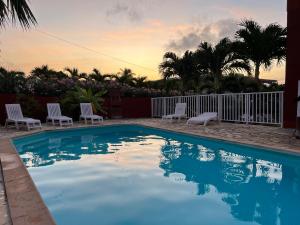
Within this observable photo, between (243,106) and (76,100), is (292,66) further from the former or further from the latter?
(76,100)

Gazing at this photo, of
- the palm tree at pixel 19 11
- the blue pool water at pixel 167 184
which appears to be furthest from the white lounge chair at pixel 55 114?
the palm tree at pixel 19 11

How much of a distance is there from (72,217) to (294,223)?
7.44 ft

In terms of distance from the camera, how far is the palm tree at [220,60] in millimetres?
15086

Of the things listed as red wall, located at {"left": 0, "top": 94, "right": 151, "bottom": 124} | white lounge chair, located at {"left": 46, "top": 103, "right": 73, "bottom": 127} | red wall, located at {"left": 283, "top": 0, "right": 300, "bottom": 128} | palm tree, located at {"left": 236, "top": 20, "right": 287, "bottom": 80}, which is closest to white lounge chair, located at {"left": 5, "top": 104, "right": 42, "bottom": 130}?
white lounge chair, located at {"left": 46, "top": 103, "right": 73, "bottom": 127}

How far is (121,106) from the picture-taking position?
16.4 meters

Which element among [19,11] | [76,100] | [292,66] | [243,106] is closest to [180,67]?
[76,100]

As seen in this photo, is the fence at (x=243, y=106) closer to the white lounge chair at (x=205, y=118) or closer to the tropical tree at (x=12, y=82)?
the white lounge chair at (x=205, y=118)

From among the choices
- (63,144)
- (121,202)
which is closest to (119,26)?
(63,144)

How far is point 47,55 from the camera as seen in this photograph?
16.2 metres

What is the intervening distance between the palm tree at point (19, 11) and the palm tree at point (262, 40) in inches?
465

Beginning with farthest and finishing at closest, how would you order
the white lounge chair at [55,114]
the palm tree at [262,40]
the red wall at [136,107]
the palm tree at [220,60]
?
1. the red wall at [136,107]
2. the palm tree at [220,60]
3. the palm tree at [262,40]
4. the white lounge chair at [55,114]

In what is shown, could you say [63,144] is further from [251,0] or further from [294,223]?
[251,0]

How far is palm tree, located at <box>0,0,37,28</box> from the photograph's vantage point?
4441 millimetres

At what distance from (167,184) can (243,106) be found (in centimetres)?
757
